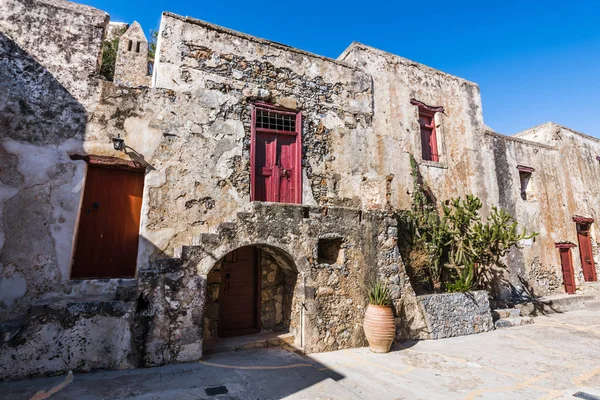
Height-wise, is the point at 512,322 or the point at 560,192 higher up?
the point at 560,192

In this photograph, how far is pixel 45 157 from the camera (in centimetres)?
555

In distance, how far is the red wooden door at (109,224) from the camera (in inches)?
225

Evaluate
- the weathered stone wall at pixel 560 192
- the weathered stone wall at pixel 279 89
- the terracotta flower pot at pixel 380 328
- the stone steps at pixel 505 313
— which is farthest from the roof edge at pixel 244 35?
the weathered stone wall at pixel 560 192

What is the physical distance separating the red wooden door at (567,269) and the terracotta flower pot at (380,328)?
10143mm

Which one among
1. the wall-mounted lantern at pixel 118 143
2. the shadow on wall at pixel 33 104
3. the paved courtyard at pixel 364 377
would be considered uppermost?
the shadow on wall at pixel 33 104

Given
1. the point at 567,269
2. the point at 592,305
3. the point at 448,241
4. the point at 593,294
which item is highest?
the point at 448,241

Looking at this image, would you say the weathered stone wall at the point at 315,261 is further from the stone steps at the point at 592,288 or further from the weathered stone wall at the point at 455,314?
the stone steps at the point at 592,288

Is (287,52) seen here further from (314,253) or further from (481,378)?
(481,378)

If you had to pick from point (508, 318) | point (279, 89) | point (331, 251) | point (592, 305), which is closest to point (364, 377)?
point (331, 251)

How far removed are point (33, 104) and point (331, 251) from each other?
19.9 feet

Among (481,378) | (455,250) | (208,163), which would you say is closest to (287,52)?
(208,163)

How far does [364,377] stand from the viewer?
4355mm

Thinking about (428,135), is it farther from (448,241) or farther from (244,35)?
(244,35)

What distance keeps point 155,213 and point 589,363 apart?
307 inches
